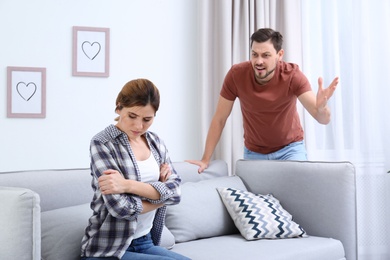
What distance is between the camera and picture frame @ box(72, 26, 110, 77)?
3.85m

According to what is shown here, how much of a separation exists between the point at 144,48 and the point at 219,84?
0.59m

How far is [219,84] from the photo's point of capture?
419cm

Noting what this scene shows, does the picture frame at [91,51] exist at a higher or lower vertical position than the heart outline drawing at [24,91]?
higher

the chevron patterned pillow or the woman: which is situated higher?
the woman

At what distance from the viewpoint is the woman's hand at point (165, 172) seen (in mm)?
2275


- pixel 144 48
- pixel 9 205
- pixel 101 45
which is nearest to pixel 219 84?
pixel 144 48

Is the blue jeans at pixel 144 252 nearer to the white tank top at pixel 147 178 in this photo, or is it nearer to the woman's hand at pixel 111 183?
the white tank top at pixel 147 178

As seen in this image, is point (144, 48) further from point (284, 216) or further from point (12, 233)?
point (12, 233)

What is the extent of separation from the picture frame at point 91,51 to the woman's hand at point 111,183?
1.91m

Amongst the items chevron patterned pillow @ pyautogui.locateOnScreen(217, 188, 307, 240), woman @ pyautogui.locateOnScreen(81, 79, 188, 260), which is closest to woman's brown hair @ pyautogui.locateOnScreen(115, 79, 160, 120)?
woman @ pyautogui.locateOnScreen(81, 79, 188, 260)

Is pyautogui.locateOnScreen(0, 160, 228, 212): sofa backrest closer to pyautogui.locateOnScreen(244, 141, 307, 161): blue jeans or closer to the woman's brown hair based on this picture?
the woman's brown hair

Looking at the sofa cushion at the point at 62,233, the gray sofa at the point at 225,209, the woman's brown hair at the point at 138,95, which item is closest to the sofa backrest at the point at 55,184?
the gray sofa at the point at 225,209

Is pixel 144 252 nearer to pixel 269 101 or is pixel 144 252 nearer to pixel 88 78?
pixel 269 101

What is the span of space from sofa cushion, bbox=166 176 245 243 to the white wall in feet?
3.30
